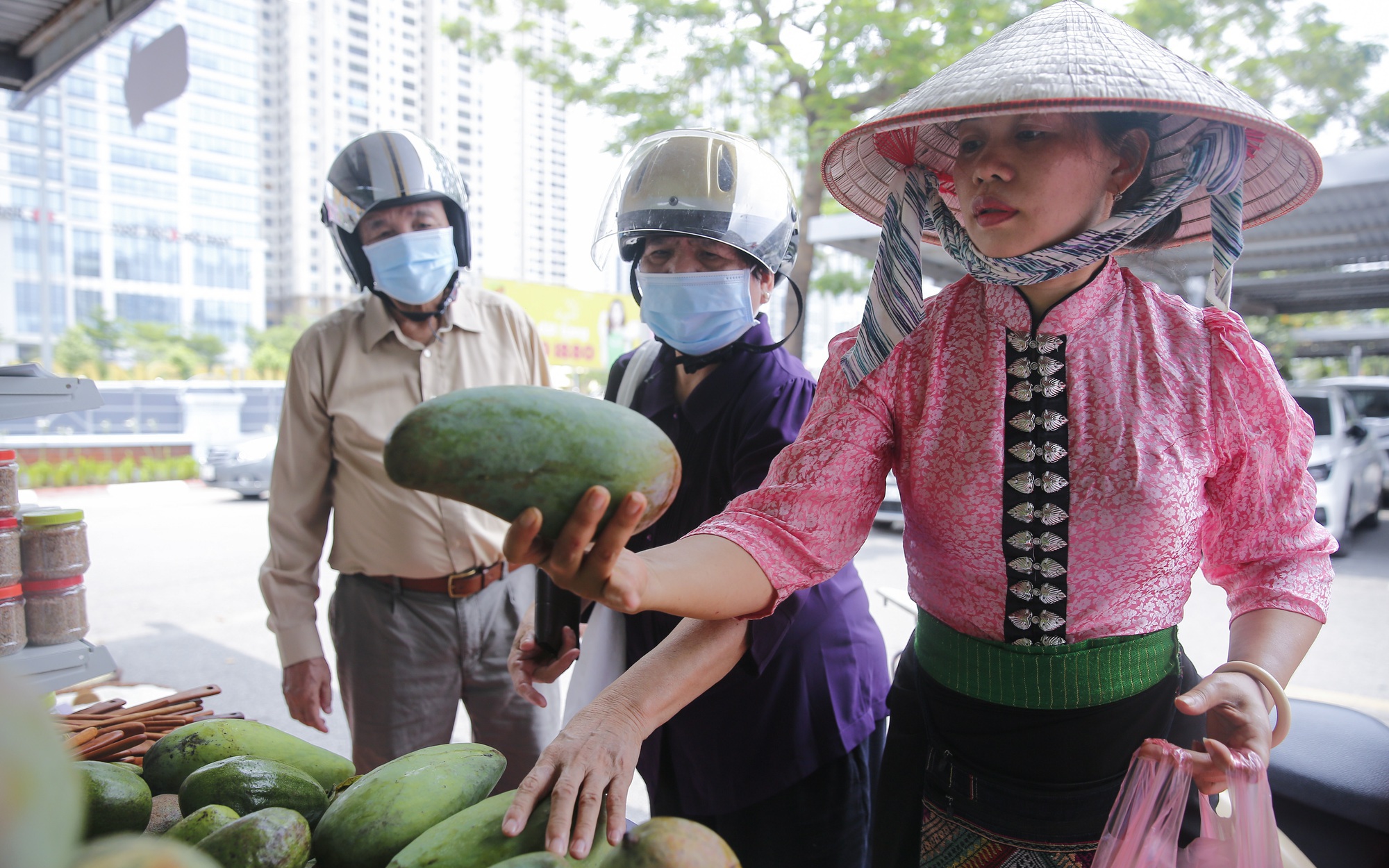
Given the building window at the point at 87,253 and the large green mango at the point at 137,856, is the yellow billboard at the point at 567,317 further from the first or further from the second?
the building window at the point at 87,253

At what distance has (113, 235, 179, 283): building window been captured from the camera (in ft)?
130

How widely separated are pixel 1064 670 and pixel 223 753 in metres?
1.26

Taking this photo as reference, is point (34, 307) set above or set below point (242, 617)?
above

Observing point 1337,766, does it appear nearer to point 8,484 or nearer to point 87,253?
point 8,484

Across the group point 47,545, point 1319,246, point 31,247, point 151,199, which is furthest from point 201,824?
point 31,247

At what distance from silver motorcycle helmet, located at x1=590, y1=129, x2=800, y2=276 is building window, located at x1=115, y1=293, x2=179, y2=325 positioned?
43762 millimetres

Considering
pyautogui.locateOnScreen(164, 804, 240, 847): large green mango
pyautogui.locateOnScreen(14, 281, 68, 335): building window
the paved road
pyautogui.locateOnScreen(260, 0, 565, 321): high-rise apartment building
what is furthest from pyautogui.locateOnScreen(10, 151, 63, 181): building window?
pyautogui.locateOnScreen(164, 804, 240, 847): large green mango

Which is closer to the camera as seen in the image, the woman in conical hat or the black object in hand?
the woman in conical hat

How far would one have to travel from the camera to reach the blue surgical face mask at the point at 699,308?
1.75m

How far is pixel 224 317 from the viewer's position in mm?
42844

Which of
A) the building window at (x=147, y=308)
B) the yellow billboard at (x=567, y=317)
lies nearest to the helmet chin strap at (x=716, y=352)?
the yellow billboard at (x=567, y=317)

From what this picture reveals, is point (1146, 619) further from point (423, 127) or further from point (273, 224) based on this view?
point (273, 224)

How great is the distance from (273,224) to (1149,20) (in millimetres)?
57781

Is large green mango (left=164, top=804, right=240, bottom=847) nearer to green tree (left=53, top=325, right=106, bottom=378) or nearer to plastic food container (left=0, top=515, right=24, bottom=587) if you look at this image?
plastic food container (left=0, top=515, right=24, bottom=587)
